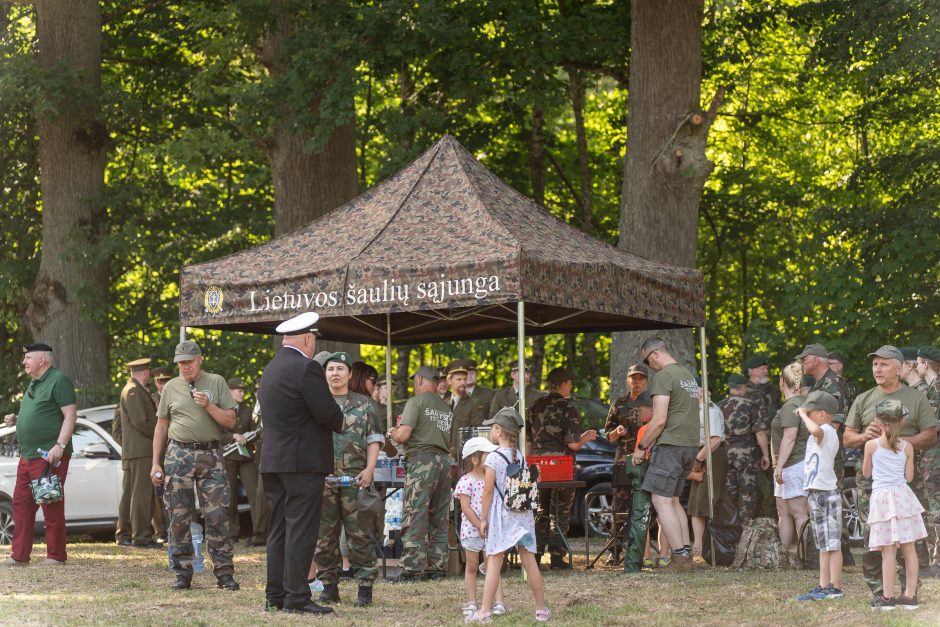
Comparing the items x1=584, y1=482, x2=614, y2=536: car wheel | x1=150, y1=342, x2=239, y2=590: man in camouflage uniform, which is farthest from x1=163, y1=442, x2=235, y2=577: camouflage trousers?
x1=584, y1=482, x2=614, y2=536: car wheel

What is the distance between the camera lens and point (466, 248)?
10.8 meters

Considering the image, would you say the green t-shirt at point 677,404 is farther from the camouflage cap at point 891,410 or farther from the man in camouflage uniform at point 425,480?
the camouflage cap at point 891,410

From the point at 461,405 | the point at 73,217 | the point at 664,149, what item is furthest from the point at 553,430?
the point at 73,217

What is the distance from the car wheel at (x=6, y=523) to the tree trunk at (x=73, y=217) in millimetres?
4024

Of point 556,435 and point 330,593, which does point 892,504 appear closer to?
point 330,593

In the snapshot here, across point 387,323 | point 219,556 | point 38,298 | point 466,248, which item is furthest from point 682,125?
point 38,298

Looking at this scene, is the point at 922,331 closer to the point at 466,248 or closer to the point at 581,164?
the point at 581,164

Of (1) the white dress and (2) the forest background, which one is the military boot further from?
(2) the forest background

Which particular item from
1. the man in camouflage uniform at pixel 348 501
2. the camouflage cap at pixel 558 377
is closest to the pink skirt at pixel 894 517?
the man in camouflage uniform at pixel 348 501

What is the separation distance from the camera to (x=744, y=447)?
13391 mm

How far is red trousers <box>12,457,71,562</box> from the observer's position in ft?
Result: 41.5

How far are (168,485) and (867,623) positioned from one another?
533 centimetres

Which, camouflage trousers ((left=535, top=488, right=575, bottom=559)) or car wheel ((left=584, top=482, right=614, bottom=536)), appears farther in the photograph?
car wheel ((left=584, top=482, right=614, bottom=536))

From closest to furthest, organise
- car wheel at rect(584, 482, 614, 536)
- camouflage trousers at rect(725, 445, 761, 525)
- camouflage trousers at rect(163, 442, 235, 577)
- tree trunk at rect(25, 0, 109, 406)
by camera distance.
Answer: camouflage trousers at rect(163, 442, 235, 577)
camouflage trousers at rect(725, 445, 761, 525)
car wheel at rect(584, 482, 614, 536)
tree trunk at rect(25, 0, 109, 406)
